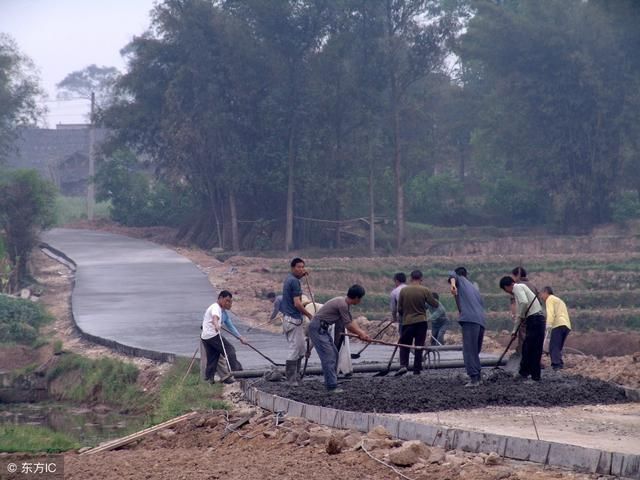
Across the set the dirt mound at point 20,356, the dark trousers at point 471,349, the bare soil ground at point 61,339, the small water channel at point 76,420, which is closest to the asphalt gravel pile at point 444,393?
the dark trousers at point 471,349

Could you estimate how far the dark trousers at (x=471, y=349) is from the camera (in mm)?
13984

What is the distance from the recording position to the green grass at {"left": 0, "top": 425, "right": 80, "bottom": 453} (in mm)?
13117

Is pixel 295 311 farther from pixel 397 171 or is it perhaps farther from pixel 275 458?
pixel 397 171

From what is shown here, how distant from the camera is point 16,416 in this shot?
18.1 meters

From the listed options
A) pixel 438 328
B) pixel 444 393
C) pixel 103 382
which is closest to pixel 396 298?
pixel 438 328

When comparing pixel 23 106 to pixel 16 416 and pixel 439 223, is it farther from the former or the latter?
pixel 16 416

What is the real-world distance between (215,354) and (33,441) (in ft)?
10.3

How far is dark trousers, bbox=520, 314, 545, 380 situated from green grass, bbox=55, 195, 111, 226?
38.4m

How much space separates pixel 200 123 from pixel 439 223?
14.8m

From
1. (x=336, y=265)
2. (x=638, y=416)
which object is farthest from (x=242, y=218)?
(x=638, y=416)

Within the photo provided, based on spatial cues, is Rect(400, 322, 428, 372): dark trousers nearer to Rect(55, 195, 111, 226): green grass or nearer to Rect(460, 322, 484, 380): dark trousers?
Rect(460, 322, 484, 380): dark trousers

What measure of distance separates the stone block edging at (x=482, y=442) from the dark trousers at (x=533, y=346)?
324 centimetres

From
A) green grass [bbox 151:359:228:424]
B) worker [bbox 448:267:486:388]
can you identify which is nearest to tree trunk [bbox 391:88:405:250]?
green grass [bbox 151:359:228:424]

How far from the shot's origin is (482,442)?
9969 mm
